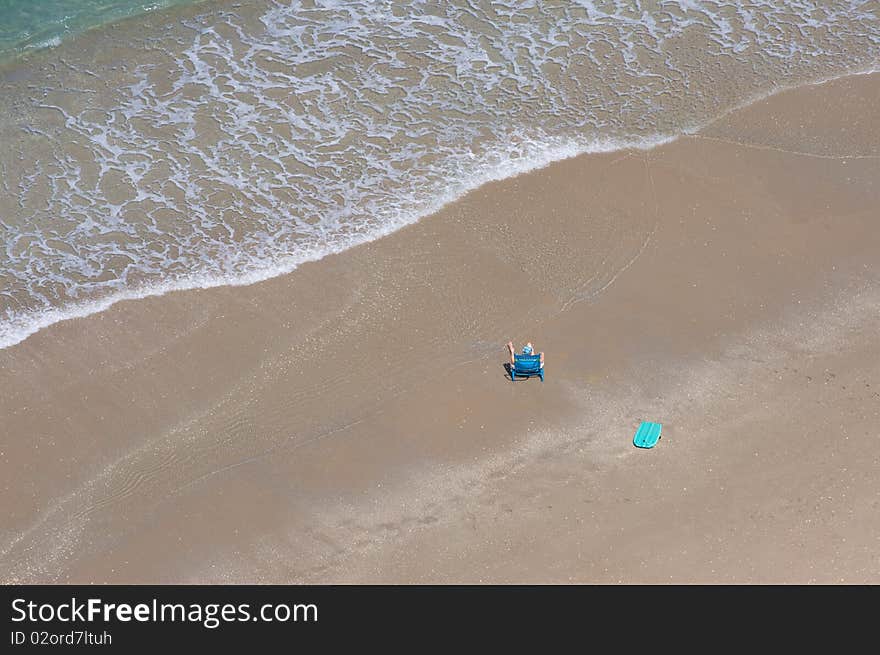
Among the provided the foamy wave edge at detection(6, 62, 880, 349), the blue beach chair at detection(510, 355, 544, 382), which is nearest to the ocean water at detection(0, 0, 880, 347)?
the foamy wave edge at detection(6, 62, 880, 349)

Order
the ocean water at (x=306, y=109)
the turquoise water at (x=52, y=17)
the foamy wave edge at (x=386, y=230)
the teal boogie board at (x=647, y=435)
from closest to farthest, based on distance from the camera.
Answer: the teal boogie board at (x=647, y=435) → the foamy wave edge at (x=386, y=230) → the ocean water at (x=306, y=109) → the turquoise water at (x=52, y=17)

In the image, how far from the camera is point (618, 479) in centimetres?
1597

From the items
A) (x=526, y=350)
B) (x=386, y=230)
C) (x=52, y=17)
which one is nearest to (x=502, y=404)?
(x=526, y=350)

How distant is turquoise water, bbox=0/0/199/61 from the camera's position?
1013 inches

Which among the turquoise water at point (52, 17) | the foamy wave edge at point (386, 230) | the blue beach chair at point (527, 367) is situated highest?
the turquoise water at point (52, 17)

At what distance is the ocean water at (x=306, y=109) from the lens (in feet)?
66.1

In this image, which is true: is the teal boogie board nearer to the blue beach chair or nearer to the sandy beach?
the sandy beach

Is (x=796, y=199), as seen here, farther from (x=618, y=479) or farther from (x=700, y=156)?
(x=618, y=479)

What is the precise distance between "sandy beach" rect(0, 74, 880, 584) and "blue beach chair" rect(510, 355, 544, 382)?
200 millimetres

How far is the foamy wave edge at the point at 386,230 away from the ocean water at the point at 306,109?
49mm

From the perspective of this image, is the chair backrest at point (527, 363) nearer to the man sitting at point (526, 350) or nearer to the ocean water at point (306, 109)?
the man sitting at point (526, 350)

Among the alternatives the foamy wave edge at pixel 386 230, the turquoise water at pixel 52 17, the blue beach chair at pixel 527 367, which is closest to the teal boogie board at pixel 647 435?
the blue beach chair at pixel 527 367

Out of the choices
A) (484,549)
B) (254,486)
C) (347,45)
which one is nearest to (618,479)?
(484,549)

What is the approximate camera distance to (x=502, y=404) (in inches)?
669
